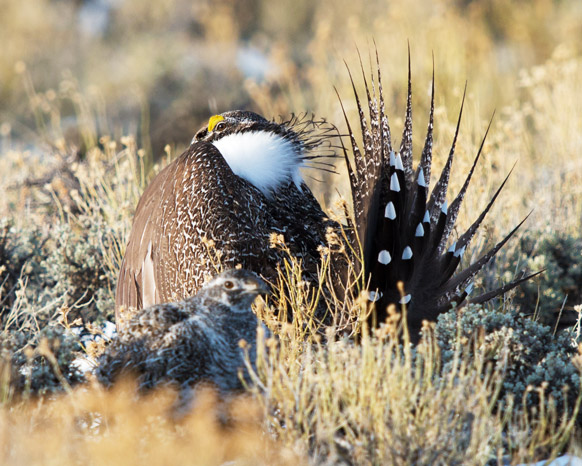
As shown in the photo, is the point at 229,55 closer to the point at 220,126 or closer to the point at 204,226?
the point at 220,126

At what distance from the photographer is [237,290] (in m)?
2.68

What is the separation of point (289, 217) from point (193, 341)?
133 cm

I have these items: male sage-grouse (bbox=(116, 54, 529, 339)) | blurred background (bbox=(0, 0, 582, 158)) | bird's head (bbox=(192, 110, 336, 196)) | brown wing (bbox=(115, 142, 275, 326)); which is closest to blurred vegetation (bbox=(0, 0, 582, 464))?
blurred background (bbox=(0, 0, 582, 158))

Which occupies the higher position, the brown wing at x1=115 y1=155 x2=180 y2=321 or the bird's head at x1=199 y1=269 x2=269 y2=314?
the brown wing at x1=115 y1=155 x2=180 y2=321

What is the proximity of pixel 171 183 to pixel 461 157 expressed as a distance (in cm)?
255

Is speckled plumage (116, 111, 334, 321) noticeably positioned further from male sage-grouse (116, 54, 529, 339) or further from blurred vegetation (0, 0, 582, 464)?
blurred vegetation (0, 0, 582, 464)

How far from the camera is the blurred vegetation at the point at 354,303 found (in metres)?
2.40

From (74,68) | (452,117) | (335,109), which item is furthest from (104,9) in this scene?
(452,117)

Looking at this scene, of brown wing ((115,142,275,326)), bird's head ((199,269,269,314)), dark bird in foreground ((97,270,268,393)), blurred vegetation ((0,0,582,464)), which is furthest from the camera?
brown wing ((115,142,275,326))

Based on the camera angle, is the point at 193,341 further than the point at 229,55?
No

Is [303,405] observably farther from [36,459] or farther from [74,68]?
[74,68]

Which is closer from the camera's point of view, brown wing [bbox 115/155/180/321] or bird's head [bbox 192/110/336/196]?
brown wing [bbox 115/155/180/321]

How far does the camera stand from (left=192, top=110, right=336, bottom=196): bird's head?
3814 mm

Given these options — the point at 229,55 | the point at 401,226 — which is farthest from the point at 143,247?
the point at 229,55
